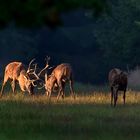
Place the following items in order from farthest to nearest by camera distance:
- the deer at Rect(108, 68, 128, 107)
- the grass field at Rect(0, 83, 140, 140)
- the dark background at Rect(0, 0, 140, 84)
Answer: the dark background at Rect(0, 0, 140, 84)
the deer at Rect(108, 68, 128, 107)
the grass field at Rect(0, 83, 140, 140)

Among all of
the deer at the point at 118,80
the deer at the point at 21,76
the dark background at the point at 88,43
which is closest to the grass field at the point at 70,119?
the deer at the point at 118,80

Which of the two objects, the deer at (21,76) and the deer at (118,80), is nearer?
the deer at (118,80)

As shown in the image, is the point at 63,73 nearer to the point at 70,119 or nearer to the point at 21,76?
the point at 21,76

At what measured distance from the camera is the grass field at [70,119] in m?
16.6

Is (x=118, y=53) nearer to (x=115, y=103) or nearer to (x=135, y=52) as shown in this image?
(x=135, y=52)

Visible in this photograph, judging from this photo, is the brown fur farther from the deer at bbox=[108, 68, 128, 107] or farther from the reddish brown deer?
the deer at bbox=[108, 68, 128, 107]

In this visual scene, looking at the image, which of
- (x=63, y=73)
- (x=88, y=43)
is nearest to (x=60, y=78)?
(x=63, y=73)

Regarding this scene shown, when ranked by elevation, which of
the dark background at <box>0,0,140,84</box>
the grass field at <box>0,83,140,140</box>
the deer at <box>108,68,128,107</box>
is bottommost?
the grass field at <box>0,83,140,140</box>

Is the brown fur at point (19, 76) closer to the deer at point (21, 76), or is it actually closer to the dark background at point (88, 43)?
the deer at point (21, 76)

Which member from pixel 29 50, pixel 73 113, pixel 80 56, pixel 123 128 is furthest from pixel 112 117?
pixel 80 56


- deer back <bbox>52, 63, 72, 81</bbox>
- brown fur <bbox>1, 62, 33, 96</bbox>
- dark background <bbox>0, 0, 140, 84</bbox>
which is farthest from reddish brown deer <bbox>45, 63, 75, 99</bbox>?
dark background <bbox>0, 0, 140, 84</bbox>

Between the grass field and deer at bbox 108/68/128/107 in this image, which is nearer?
the grass field

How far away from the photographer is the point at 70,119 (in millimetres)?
20578

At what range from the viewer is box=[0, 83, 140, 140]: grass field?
16.6 meters
